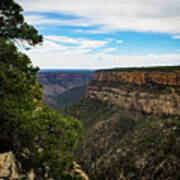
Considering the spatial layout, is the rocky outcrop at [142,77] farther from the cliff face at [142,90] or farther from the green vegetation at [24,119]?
the green vegetation at [24,119]

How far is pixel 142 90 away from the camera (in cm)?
6900

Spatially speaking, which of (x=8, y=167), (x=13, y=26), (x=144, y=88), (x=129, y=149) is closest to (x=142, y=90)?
(x=144, y=88)

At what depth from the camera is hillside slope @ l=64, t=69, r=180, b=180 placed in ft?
108

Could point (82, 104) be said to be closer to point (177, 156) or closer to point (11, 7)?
point (177, 156)

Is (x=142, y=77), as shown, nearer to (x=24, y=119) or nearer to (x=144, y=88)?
(x=144, y=88)

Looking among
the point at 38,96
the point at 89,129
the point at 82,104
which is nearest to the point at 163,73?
the point at 89,129

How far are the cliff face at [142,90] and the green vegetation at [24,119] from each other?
49850mm

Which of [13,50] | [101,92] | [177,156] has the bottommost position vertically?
[177,156]

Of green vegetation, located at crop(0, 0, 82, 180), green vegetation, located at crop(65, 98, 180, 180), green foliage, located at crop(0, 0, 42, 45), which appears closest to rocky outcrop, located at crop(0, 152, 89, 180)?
green vegetation, located at crop(0, 0, 82, 180)

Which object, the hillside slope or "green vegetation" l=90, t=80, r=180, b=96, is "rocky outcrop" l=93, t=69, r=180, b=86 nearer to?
the hillside slope

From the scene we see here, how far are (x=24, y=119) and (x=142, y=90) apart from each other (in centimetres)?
6279

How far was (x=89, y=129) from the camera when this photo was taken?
60.5 meters

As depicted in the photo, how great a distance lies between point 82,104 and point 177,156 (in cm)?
5547

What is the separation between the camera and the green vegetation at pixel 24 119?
995 centimetres
